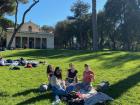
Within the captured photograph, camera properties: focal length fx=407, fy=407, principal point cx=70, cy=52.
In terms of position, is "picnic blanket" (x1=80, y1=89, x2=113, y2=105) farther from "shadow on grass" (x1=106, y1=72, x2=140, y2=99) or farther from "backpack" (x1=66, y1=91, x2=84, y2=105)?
"shadow on grass" (x1=106, y1=72, x2=140, y2=99)

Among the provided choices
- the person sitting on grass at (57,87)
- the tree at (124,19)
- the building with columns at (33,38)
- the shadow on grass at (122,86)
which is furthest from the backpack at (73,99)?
the building with columns at (33,38)

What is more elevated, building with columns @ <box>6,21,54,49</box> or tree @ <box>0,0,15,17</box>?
tree @ <box>0,0,15,17</box>

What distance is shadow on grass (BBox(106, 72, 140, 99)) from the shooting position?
17.5 metres

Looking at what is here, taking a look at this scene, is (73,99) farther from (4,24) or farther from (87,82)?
(4,24)

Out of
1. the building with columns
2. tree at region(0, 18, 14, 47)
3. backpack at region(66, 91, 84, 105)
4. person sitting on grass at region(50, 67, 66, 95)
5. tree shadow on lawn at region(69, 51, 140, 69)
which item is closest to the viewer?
backpack at region(66, 91, 84, 105)

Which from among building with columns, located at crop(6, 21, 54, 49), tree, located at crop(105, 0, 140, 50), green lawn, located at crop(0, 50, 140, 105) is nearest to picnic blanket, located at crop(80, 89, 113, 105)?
green lawn, located at crop(0, 50, 140, 105)

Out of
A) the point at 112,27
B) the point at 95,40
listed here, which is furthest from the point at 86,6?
the point at 95,40

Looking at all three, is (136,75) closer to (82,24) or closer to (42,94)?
(42,94)

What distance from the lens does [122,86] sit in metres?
19.3

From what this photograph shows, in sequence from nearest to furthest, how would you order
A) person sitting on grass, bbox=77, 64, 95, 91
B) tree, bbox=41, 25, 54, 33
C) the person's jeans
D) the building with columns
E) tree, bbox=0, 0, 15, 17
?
the person's jeans, person sitting on grass, bbox=77, 64, 95, 91, tree, bbox=0, 0, 15, 17, the building with columns, tree, bbox=41, 25, 54, 33

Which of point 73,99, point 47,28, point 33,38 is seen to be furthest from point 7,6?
point 47,28

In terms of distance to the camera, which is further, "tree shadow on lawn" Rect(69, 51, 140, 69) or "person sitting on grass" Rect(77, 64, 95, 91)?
"tree shadow on lawn" Rect(69, 51, 140, 69)

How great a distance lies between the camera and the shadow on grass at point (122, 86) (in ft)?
57.4

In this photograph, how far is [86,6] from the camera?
83.6m
